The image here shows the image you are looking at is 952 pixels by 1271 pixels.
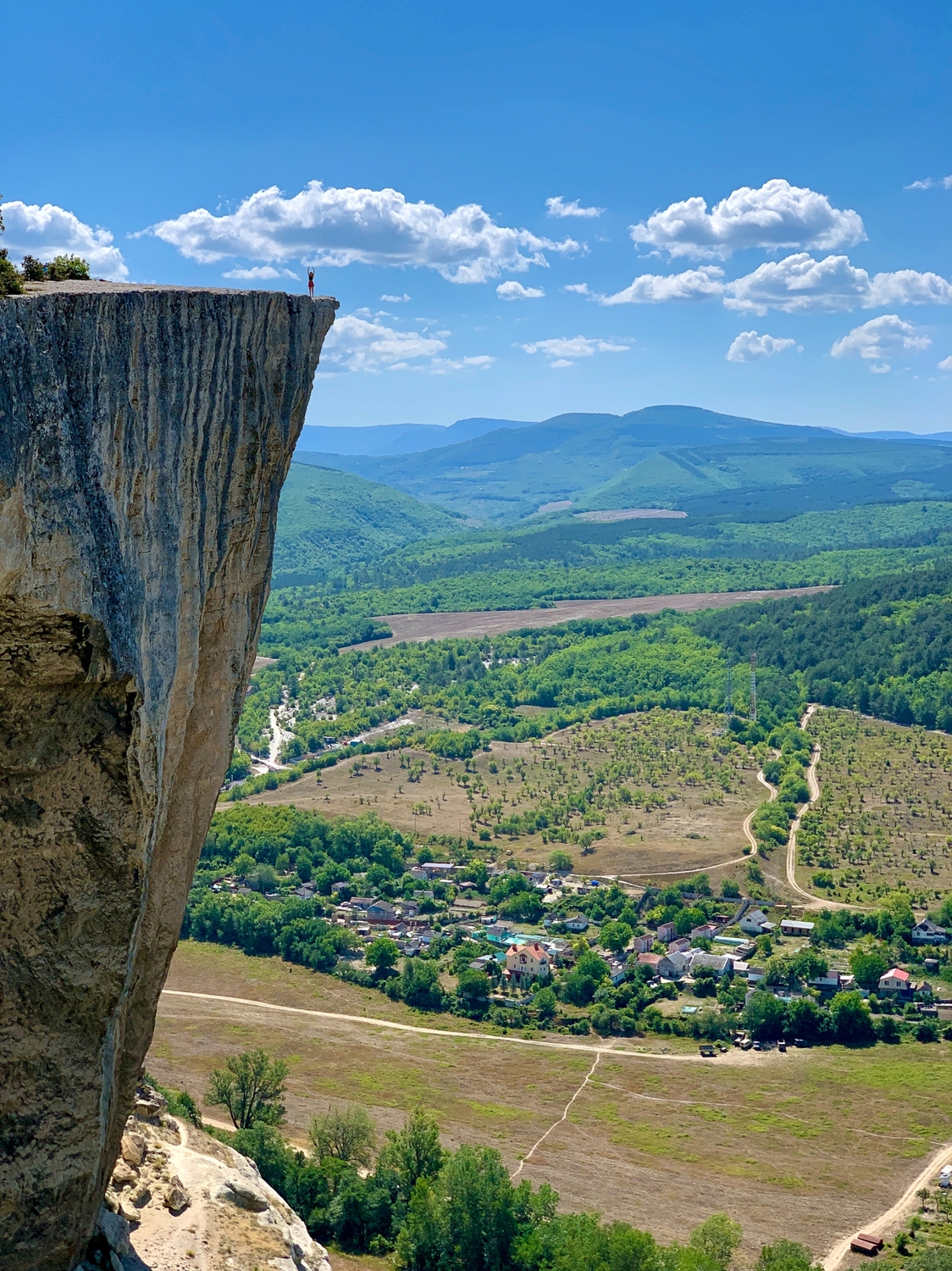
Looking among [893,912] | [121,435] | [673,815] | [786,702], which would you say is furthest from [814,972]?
[786,702]

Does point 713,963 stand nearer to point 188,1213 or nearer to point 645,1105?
point 645,1105

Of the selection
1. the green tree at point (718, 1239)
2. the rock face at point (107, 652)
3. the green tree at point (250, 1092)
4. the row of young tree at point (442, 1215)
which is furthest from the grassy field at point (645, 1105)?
the rock face at point (107, 652)

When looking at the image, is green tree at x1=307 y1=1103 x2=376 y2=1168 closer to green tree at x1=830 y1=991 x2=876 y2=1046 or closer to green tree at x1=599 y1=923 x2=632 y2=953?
green tree at x1=830 y1=991 x2=876 y2=1046

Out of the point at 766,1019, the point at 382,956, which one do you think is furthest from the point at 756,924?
the point at 382,956

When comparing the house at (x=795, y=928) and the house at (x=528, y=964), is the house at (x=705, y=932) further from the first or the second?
the house at (x=528, y=964)

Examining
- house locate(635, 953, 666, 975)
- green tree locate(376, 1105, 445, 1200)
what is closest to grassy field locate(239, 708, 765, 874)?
A: house locate(635, 953, 666, 975)
